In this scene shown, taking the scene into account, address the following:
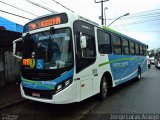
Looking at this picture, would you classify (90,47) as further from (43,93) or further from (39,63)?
(43,93)

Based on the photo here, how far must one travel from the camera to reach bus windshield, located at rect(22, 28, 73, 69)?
6002 millimetres

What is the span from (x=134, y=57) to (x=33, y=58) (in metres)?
7.88

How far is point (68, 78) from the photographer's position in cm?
595

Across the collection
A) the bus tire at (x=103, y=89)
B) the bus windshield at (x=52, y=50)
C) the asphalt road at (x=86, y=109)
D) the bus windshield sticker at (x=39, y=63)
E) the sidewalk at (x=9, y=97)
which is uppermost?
the bus windshield at (x=52, y=50)

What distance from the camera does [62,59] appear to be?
598 cm

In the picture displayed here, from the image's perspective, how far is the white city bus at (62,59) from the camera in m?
5.96

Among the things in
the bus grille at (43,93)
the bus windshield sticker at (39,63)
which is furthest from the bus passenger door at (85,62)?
the bus windshield sticker at (39,63)

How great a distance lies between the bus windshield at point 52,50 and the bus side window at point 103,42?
6.85ft

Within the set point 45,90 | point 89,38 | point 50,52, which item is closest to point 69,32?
point 50,52

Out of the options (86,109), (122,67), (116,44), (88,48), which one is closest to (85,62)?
(88,48)

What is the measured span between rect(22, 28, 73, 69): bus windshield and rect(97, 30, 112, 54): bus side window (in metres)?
2.09

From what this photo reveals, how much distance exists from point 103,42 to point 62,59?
111 inches

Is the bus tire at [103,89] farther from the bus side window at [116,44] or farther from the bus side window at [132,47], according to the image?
the bus side window at [132,47]

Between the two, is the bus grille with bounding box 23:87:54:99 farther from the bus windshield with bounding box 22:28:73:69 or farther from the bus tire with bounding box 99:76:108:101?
the bus tire with bounding box 99:76:108:101
